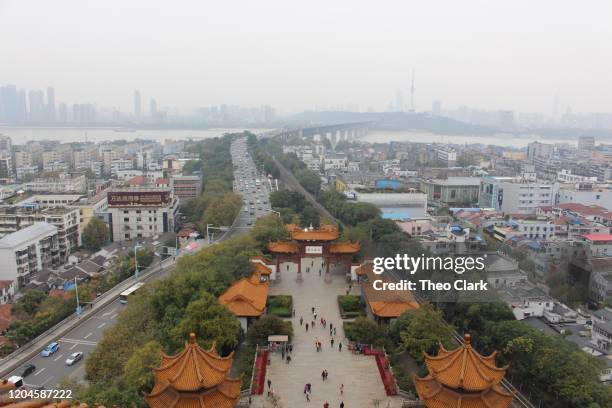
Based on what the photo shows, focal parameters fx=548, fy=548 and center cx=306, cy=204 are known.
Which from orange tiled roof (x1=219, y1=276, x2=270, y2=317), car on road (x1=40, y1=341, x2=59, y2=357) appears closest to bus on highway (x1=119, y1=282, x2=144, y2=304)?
car on road (x1=40, y1=341, x2=59, y2=357)

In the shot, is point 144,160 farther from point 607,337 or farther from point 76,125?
point 76,125

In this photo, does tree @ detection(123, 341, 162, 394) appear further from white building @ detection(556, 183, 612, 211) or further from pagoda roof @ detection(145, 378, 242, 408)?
white building @ detection(556, 183, 612, 211)

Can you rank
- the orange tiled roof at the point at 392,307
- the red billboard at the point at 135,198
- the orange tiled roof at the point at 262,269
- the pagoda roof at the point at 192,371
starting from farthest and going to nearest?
the red billboard at the point at 135,198
the orange tiled roof at the point at 262,269
the orange tiled roof at the point at 392,307
the pagoda roof at the point at 192,371

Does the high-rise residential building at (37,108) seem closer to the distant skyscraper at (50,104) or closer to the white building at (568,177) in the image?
the distant skyscraper at (50,104)

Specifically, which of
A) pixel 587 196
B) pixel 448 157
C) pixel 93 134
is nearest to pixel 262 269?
pixel 587 196

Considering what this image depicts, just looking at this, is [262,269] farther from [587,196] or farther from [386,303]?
[587,196]

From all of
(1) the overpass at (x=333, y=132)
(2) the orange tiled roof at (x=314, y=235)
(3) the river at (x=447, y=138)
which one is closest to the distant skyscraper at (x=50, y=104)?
(1) the overpass at (x=333, y=132)
